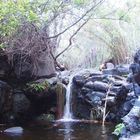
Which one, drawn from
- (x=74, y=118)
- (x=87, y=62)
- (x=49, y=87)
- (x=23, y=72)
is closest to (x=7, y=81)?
(x=23, y=72)

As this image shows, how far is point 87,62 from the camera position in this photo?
2312cm

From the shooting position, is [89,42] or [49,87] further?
[89,42]

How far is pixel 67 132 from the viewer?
37.9 feet

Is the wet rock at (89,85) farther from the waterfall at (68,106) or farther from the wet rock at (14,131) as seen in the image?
the wet rock at (14,131)

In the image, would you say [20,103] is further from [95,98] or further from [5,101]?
[95,98]

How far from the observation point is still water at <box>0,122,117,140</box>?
10.7 metres

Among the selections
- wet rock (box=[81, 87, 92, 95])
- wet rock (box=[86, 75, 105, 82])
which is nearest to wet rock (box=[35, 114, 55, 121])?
wet rock (box=[81, 87, 92, 95])

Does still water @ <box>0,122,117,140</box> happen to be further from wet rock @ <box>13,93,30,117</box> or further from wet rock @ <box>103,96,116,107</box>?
wet rock @ <box>13,93,30,117</box>

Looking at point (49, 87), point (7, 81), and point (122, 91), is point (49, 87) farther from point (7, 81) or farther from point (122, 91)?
point (122, 91)

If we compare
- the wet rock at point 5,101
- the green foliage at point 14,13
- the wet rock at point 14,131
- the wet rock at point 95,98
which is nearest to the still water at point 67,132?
the wet rock at point 14,131

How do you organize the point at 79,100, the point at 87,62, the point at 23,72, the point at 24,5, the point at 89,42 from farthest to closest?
1. the point at 87,62
2. the point at 89,42
3. the point at 79,100
4. the point at 23,72
5. the point at 24,5

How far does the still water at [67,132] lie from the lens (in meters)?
10.7

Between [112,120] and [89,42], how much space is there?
842 cm

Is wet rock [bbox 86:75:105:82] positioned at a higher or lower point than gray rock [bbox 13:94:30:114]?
higher
